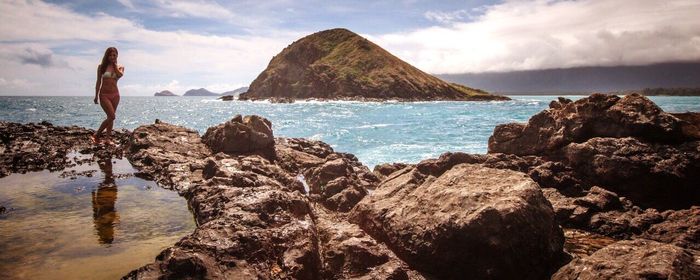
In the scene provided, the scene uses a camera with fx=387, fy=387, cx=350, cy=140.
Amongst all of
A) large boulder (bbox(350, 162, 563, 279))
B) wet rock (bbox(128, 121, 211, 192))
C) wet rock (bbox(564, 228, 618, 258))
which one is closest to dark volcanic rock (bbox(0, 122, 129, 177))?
wet rock (bbox(128, 121, 211, 192))

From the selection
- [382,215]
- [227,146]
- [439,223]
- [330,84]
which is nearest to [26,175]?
[227,146]

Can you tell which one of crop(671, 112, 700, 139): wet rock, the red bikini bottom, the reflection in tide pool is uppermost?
the red bikini bottom

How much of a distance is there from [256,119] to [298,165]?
126 inches

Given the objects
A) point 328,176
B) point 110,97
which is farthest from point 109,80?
point 328,176

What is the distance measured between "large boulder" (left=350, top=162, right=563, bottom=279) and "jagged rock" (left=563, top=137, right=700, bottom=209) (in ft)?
22.4

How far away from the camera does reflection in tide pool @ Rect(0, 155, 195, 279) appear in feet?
18.6

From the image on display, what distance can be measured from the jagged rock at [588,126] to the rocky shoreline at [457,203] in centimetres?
5

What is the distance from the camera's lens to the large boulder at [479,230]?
6355 mm

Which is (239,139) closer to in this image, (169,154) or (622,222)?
(169,154)

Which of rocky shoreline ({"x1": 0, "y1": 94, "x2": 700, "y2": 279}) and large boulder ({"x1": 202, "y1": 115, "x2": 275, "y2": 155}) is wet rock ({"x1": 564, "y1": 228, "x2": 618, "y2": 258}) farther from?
large boulder ({"x1": 202, "y1": 115, "x2": 275, "y2": 155})

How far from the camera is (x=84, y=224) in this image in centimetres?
722

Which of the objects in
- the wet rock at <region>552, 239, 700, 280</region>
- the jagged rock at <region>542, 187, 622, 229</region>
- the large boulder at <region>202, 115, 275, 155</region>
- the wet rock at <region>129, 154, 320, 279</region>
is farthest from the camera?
the large boulder at <region>202, 115, 275, 155</region>

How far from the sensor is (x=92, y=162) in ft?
42.9

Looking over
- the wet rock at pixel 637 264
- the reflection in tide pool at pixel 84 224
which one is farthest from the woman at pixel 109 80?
the wet rock at pixel 637 264
